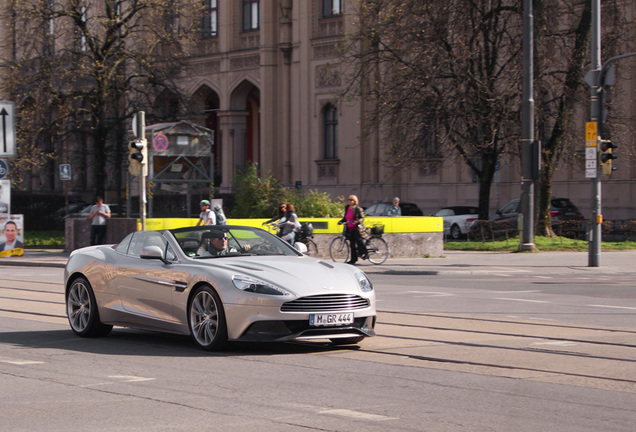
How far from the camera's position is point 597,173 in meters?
22.5

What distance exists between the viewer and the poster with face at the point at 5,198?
96.2 feet

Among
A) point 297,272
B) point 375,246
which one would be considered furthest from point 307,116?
point 297,272

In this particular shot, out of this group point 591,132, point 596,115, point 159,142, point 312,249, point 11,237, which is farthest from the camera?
point 11,237

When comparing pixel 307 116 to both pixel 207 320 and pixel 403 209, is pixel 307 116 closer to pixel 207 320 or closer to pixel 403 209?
pixel 403 209

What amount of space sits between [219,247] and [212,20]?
162 ft

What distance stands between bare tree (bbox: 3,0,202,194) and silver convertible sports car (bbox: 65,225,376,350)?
28.5m

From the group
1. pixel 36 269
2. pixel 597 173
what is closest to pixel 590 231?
pixel 597 173

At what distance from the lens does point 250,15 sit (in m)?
56.2

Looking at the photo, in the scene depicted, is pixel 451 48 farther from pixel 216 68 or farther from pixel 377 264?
pixel 216 68

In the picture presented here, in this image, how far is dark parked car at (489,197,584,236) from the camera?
106 feet

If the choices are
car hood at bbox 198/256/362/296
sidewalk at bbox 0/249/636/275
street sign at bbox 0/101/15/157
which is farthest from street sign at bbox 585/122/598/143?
street sign at bbox 0/101/15/157

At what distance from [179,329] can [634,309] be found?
7.25 m

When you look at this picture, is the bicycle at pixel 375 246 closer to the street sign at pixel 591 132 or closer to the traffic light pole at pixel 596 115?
the traffic light pole at pixel 596 115

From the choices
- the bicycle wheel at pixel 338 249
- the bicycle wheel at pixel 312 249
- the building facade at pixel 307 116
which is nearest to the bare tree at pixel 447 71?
the bicycle wheel at pixel 338 249
